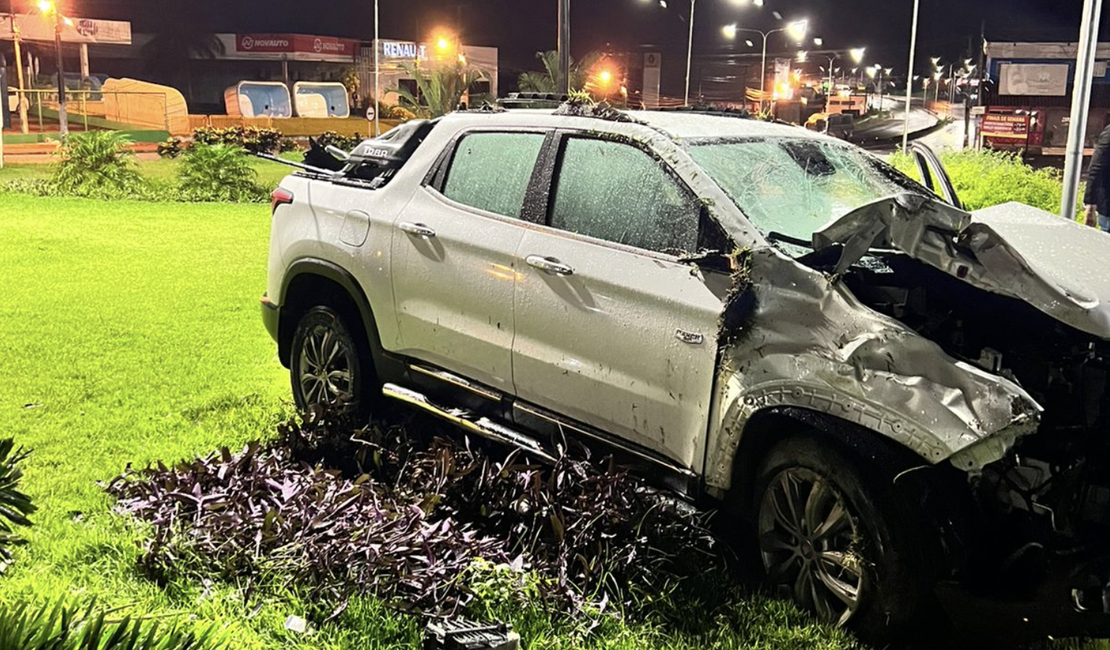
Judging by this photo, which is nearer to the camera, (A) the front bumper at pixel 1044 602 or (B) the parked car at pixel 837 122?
(A) the front bumper at pixel 1044 602

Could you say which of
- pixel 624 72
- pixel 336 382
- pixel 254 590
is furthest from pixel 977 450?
pixel 624 72

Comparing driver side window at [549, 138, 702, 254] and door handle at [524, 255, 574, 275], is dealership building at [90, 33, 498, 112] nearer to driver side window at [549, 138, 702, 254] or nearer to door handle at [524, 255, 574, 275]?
driver side window at [549, 138, 702, 254]

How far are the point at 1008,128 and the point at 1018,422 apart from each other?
1779cm

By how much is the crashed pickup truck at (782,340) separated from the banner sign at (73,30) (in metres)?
20.6

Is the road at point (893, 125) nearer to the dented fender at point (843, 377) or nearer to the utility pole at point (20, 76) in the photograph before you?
the dented fender at point (843, 377)

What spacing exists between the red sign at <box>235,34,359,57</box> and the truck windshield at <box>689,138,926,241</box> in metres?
22.8

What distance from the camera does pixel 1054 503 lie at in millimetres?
3025

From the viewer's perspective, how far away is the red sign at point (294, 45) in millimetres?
24781

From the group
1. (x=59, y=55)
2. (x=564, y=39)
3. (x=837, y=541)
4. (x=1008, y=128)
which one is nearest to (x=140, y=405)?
(x=837, y=541)

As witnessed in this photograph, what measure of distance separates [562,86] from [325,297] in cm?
861

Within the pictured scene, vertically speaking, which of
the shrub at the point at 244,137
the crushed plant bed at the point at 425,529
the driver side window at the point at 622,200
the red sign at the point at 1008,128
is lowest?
the crushed plant bed at the point at 425,529

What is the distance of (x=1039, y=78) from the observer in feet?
59.7

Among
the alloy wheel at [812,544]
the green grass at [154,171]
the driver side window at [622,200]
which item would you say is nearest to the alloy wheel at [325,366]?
the driver side window at [622,200]

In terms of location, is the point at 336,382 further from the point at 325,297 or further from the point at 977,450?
the point at 977,450
